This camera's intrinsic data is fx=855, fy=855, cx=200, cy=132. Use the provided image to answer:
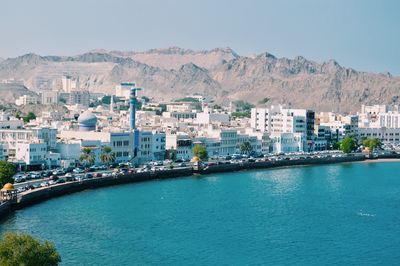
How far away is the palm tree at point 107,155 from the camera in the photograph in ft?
143

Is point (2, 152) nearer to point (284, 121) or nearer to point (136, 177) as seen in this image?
point (136, 177)

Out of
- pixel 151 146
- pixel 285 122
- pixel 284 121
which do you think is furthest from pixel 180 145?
pixel 284 121

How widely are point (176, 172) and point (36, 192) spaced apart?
12.1 metres

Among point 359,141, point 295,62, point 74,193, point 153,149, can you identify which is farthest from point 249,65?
point 74,193

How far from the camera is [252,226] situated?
28.5 meters

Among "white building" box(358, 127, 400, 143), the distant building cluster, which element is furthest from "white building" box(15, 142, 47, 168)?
"white building" box(358, 127, 400, 143)

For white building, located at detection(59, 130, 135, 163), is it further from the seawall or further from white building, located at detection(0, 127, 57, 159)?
the seawall

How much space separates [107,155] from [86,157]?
142cm

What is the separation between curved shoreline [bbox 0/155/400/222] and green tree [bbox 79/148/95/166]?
3.50 metres

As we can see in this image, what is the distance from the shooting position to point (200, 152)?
1893 inches

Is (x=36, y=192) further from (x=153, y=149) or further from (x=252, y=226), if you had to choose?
(x=153, y=149)

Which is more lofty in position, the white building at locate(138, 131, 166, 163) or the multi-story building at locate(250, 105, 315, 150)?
the multi-story building at locate(250, 105, 315, 150)

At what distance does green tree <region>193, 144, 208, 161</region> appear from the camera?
48.1 meters

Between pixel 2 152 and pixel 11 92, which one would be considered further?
pixel 11 92
